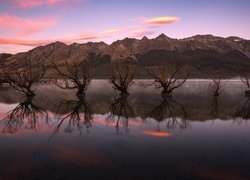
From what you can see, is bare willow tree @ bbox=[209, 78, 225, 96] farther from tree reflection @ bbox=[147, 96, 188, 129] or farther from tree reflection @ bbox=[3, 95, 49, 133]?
tree reflection @ bbox=[3, 95, 49, 133]

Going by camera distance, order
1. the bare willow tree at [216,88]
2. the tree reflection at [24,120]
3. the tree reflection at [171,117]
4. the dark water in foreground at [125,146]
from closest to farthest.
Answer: the dark water in foreground at [125,146]
the tree reflection at [24,120]
the tree reflection at [171,117]
the bare willow tree at [216,88]

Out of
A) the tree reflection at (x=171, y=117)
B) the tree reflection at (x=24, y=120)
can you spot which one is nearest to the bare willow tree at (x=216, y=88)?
the tree reflection at (x=171, y=117)

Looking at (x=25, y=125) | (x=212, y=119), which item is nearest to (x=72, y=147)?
(x=25, y=125)

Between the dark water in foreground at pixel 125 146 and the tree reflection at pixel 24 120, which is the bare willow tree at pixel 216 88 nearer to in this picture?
the dark water in foreground at pixel 125 146

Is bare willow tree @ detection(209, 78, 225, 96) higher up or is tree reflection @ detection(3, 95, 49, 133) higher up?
bare willow tree @ detection(209, 78, 225, 96)

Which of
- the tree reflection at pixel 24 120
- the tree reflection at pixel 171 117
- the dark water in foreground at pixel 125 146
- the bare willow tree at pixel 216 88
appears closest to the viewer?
the dark water in foreground at pixel 125 146

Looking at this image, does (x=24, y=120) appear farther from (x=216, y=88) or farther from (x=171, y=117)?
(x=216, y=88)

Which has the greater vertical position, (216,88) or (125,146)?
(216,88)

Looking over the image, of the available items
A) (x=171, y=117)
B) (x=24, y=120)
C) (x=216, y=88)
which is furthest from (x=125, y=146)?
(x=216, y=88)

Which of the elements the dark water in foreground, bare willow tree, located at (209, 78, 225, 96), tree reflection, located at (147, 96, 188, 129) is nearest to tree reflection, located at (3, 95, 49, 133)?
the dark water in foreground

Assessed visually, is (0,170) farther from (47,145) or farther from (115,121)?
(115,121)

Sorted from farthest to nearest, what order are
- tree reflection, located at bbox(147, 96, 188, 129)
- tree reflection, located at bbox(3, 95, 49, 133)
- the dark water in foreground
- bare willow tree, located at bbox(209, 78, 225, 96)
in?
bare willow tree, located at bbox(209, 78, 225, 96) < tree reflection, located at bbox(147, 96, 188, 129) < tree reflection, located at bbox(3, 95, 49, 133) < the dark water in foreground

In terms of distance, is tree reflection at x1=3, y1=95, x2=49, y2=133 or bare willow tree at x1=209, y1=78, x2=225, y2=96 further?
bare willow tree at x1=209, y1=78, x2=225, y2=96

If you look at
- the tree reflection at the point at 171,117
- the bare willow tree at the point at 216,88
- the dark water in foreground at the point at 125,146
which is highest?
the bare willow tree at the point at 216,88
